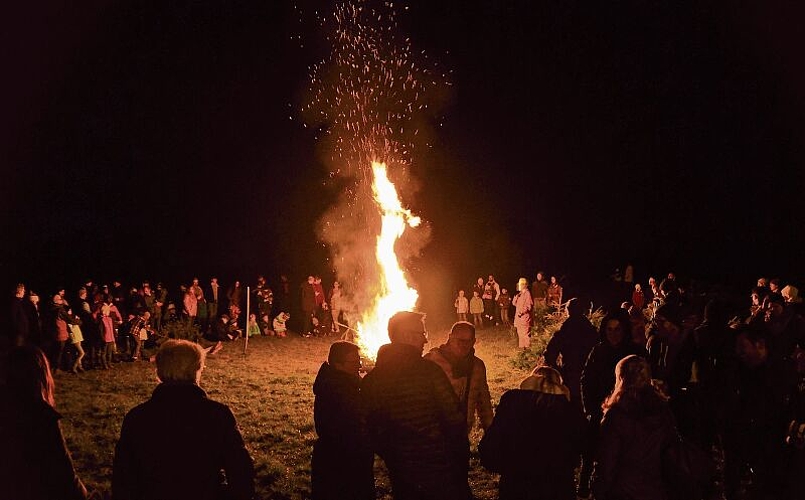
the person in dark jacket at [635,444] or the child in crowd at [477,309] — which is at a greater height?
the child in crowd at [477,309]

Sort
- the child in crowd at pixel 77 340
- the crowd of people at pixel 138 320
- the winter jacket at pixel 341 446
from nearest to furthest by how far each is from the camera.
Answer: the winter jacket at pixel 341 446 → the crowd of people at pixel 138 320 → the child in crowd at pixel 77 340

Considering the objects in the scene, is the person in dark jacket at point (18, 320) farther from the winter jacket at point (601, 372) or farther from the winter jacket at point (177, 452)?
the winter jacket at point (601, 372)

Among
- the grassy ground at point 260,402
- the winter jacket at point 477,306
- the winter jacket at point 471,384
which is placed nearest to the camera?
the winter jacket at point 471,384

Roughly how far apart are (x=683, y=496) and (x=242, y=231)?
39592mm

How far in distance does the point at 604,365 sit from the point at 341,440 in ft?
9.80

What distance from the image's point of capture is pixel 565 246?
41812mm

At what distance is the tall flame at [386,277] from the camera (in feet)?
46.2

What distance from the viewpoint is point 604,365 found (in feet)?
20.7

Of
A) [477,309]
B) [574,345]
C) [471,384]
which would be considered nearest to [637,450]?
[471,384]

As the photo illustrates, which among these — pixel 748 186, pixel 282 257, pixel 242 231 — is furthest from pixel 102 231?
pixel 748 186

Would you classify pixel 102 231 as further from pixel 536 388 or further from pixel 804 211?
pixel 804 211

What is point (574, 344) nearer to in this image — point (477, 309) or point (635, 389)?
point (635, 389)

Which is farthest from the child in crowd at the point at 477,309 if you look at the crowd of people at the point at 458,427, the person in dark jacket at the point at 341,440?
the person in dark jacket at the point at 341,440

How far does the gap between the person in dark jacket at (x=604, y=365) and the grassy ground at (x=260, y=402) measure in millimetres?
1037
